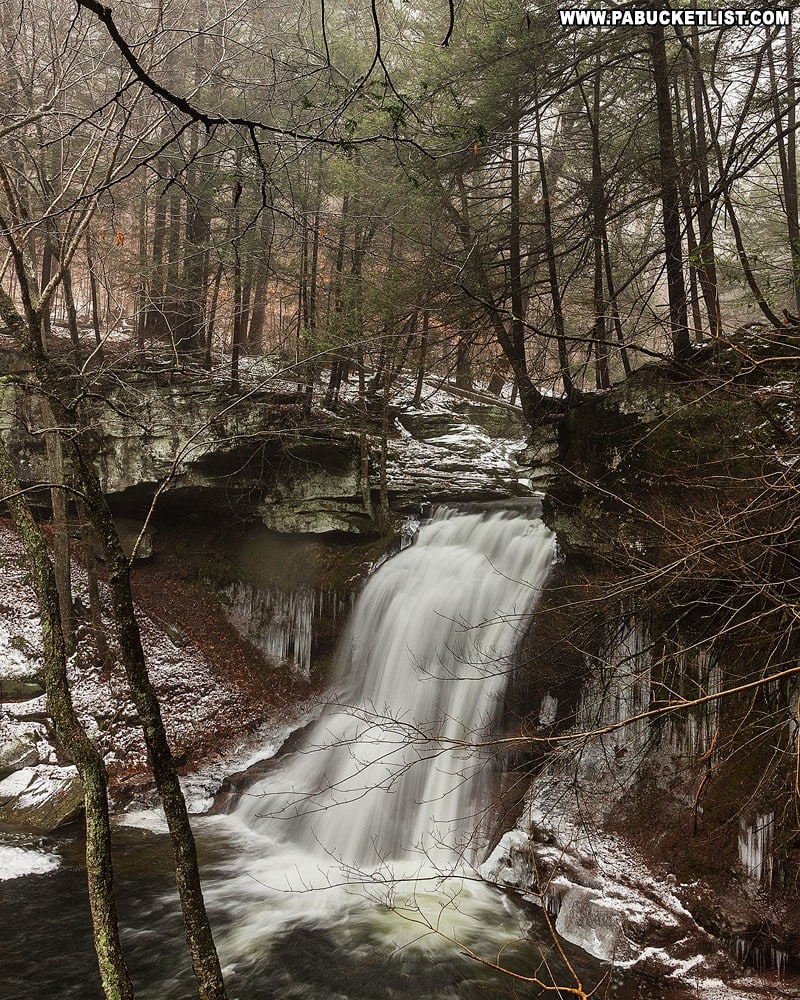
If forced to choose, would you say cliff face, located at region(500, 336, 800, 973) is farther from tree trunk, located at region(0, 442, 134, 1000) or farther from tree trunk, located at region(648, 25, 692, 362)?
tree trunk, located at region(0, 442, 134, 1000)

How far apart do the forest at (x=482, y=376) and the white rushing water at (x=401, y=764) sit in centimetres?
21

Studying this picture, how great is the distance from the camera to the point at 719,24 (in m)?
6.91

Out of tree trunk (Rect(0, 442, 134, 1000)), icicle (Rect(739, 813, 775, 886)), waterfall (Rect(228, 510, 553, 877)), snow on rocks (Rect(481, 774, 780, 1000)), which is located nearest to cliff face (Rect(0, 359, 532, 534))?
waterfall (Rect(228, 510, 553, 877))

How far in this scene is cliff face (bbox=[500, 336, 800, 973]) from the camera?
212 inches

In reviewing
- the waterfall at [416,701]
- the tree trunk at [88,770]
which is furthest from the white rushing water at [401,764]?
the tree trunk at [88,770]

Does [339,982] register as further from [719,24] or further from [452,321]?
[719,24]

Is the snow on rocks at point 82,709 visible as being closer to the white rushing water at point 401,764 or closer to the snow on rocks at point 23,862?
the snow on rocks at point 23,862

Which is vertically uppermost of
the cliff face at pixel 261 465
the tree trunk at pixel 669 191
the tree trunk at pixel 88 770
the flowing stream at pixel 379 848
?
the tree trunk at pixel 669 191

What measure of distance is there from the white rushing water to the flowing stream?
27 millimetres

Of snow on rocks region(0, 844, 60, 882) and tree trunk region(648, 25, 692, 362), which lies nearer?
tree trunk region(648, 25, 692, 362)

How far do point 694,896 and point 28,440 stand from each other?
41.5ft

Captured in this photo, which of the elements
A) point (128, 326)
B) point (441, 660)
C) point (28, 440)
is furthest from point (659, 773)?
point (128, 326)

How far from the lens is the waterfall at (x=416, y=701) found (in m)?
8.31

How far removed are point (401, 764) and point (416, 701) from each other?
3.99 ft
